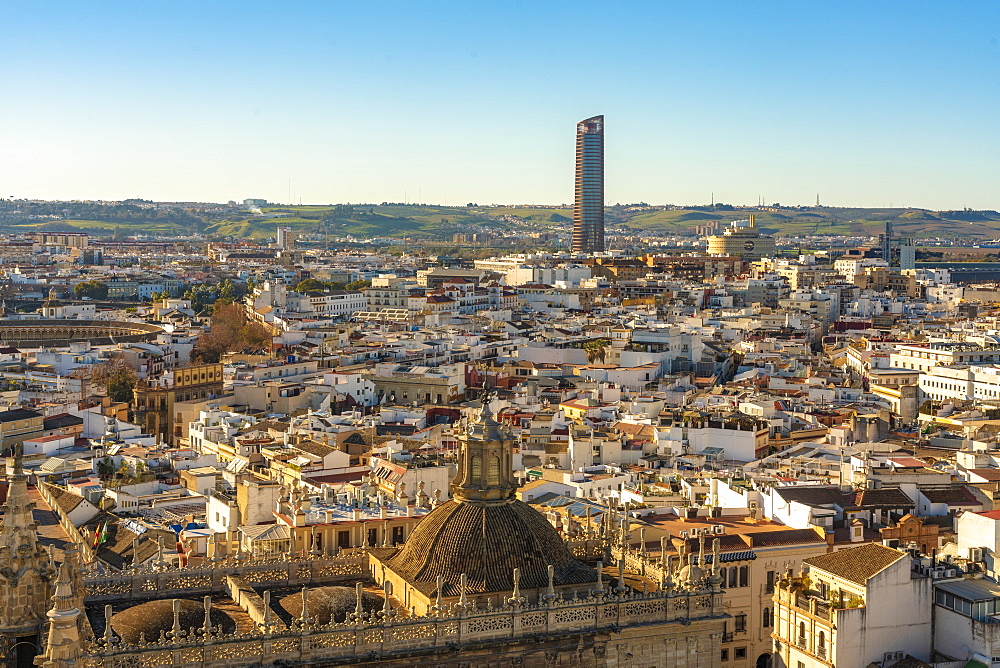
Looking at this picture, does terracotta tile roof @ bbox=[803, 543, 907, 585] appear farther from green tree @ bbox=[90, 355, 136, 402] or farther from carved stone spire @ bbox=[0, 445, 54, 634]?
green tree @ bbox=[90, 355, 136, 402]

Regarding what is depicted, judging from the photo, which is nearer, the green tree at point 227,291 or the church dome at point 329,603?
the church dome at point 329,603

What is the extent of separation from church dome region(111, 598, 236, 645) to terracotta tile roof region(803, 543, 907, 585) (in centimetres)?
1216

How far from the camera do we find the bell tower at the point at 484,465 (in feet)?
61.3

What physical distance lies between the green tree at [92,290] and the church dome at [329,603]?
113 metres

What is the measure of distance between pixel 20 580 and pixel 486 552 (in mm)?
5776

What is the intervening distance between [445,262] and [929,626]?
15191 cm

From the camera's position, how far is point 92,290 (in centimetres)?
12788

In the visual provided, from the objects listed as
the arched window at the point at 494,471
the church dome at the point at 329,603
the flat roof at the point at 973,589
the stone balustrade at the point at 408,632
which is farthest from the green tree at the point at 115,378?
the stone balustrade at the point at 408,632

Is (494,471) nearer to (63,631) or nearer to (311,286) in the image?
(63,631)

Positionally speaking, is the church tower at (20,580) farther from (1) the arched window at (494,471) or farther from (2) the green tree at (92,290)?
(2) the green tree at (92,290)

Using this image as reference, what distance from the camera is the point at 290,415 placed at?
55406mm

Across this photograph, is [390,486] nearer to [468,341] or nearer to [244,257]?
[468,341]

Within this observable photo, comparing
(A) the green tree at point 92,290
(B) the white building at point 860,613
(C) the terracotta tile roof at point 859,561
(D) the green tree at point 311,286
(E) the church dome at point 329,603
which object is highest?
(E) the church dome at point 329,603

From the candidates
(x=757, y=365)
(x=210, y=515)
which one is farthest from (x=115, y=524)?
(x=757, y=365)
